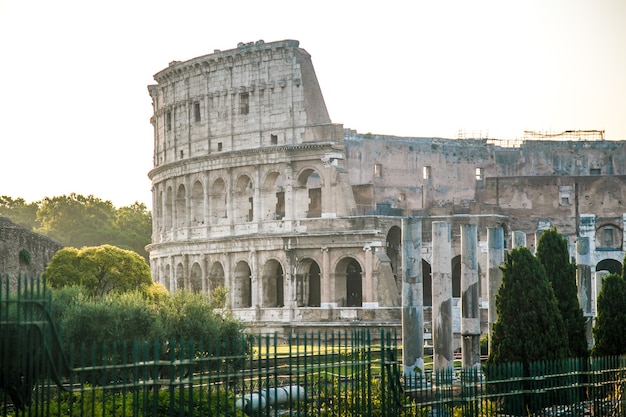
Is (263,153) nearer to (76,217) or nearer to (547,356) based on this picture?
(547,356)

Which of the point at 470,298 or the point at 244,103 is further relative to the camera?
the point at 244,103

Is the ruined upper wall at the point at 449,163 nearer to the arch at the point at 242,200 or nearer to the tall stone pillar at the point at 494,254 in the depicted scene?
the arch at the point at 242,200

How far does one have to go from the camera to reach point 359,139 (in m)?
50.5

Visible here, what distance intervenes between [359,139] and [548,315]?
3017cm

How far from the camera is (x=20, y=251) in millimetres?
33438

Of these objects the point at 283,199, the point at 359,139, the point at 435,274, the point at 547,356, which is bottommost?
the point at 547,356

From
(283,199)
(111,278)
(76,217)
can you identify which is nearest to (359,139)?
(283,199)

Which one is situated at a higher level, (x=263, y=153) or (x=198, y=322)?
(x=263, y=153)

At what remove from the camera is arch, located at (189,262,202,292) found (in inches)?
1864

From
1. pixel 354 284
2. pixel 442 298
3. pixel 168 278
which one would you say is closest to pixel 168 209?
pixel 168 278

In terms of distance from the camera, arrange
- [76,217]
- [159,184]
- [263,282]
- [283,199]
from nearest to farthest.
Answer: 1. [263,282]
2. [283,199]
3. [159,184]
4. [76,217]

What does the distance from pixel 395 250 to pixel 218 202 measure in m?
9.13

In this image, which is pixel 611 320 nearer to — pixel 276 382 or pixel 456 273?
pixel 276 382

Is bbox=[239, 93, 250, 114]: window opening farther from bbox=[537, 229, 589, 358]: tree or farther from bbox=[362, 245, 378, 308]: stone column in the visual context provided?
bbox=[537, 229, 589, 358]: tree
